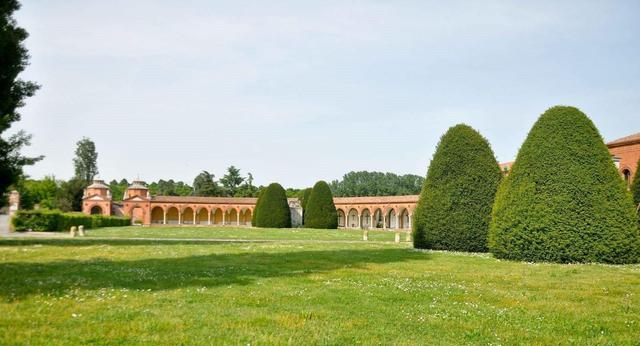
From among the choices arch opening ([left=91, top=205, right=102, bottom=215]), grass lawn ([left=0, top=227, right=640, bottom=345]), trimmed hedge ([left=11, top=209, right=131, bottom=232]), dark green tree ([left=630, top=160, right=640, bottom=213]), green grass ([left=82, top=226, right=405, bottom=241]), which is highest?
dark green tree ([left=630, top=160, right=640, bottom=213])

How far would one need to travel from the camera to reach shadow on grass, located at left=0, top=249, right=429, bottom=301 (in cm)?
919

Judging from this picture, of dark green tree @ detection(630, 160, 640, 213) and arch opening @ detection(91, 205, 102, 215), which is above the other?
dark green tree @ detection(630, 160, 640, 213)

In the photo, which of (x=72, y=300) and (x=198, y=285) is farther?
(x=198, y=285)

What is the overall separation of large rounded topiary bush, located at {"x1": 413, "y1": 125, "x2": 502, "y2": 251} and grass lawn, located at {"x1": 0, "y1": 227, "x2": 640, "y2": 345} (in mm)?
7381

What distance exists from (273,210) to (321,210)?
5025mm

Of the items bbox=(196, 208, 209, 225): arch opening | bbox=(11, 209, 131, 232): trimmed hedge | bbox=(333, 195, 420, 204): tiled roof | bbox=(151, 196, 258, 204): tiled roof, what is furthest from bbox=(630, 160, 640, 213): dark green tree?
bbox=(196, 208, 209, 225): arch opening

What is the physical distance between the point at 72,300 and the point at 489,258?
13.9m

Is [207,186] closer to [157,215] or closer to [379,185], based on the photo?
[157,215]

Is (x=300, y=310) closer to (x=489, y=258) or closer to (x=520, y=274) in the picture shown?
(x=520, y=274)

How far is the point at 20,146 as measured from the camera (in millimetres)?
19062

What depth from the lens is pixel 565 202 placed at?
1673cm

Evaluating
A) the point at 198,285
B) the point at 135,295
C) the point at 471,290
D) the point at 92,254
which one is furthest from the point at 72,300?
the point at 92,254

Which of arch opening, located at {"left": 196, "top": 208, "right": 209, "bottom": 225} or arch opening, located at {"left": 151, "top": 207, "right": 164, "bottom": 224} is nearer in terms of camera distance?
arch opening, located at {"left": 151, "top": 207, "right": 164, "bottom": 224}

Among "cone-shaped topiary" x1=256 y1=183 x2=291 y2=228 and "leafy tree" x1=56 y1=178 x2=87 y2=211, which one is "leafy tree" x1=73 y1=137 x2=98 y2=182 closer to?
"leafy tree" x1=56 y1=178 x2=87 y2=211
